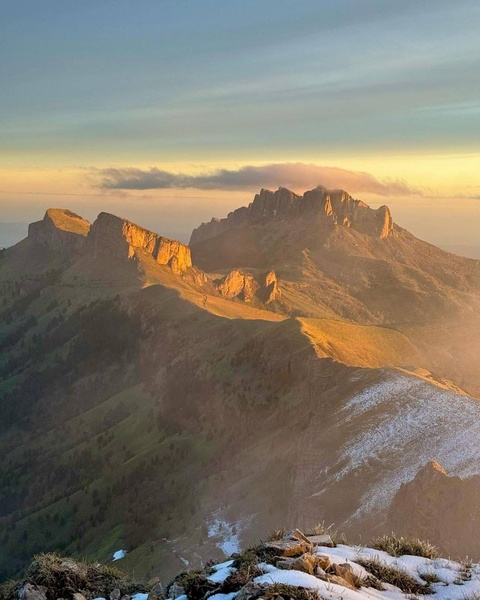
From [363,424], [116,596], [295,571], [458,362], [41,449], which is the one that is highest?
[295,571]

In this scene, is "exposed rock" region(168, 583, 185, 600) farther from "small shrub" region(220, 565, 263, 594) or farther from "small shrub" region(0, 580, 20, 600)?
"small shrub" region(0, 580, 20, 600)

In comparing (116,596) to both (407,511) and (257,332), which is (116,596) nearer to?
(407,511)

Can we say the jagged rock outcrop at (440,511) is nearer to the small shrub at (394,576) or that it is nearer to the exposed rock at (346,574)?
the small shrub at (394,576)

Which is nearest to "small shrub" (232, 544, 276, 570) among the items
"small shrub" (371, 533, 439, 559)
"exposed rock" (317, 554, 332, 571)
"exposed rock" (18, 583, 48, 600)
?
"exposed rock" (317, 554, 332, 571)

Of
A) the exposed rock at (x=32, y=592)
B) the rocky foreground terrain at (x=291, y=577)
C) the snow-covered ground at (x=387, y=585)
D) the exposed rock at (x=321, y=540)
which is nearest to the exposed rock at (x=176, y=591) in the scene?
the rocky foreground terrain at (x=291, y=577)

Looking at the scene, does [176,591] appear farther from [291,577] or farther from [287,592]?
[287,592]

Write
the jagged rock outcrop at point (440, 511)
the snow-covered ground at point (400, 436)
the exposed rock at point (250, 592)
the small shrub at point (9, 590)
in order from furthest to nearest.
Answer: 1. the snow-covered ground at point (400, 436)
2. the jagged rock outcrop at point (440, 511)
3. the small shrub at point (9, 590)
4. the exposed rock at point (250, 592)

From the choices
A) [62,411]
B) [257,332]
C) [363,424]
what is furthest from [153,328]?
[363,424]
